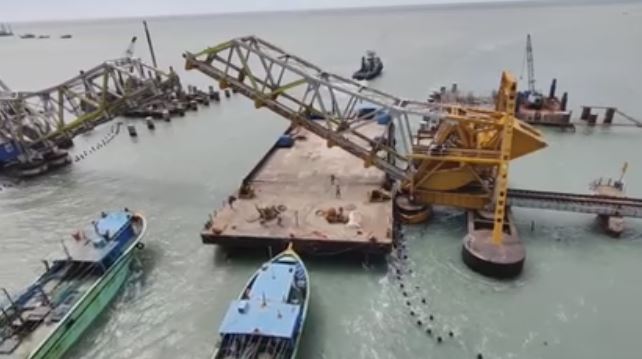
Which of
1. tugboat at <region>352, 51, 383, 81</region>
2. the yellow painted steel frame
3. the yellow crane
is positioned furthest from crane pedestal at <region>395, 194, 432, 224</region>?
tugboat at <region>352, 51, 383, 81</region>

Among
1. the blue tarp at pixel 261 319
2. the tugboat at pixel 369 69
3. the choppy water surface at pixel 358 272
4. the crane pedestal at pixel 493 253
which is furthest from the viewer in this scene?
the tugboat at pixel 369 69

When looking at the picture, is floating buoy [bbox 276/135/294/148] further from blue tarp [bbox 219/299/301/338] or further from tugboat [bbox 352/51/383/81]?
tugboat [bbox 352/51/383/81]

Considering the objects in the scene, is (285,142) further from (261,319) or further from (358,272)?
(261,319)

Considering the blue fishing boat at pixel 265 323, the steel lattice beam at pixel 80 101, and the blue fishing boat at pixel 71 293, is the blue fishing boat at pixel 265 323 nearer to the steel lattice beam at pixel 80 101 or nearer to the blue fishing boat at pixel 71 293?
the blue fishing boat at pixel 71 293

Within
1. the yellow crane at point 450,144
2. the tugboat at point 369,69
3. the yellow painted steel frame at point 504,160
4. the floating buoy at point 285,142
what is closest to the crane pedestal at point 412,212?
the yellow crane at point 450,144

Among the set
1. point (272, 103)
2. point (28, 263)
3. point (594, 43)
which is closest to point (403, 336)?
point (272, 103)

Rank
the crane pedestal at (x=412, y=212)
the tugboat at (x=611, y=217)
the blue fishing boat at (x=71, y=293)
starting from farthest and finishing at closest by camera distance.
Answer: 1. the crane pedestal at (x=412, y=212)
2. the tugboat at (x=611, y=217)
3. the blue fishing boat at (x=71, y=293)

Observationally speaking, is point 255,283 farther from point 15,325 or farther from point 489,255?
point 489,255

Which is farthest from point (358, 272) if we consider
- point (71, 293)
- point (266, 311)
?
point (71, 293)
